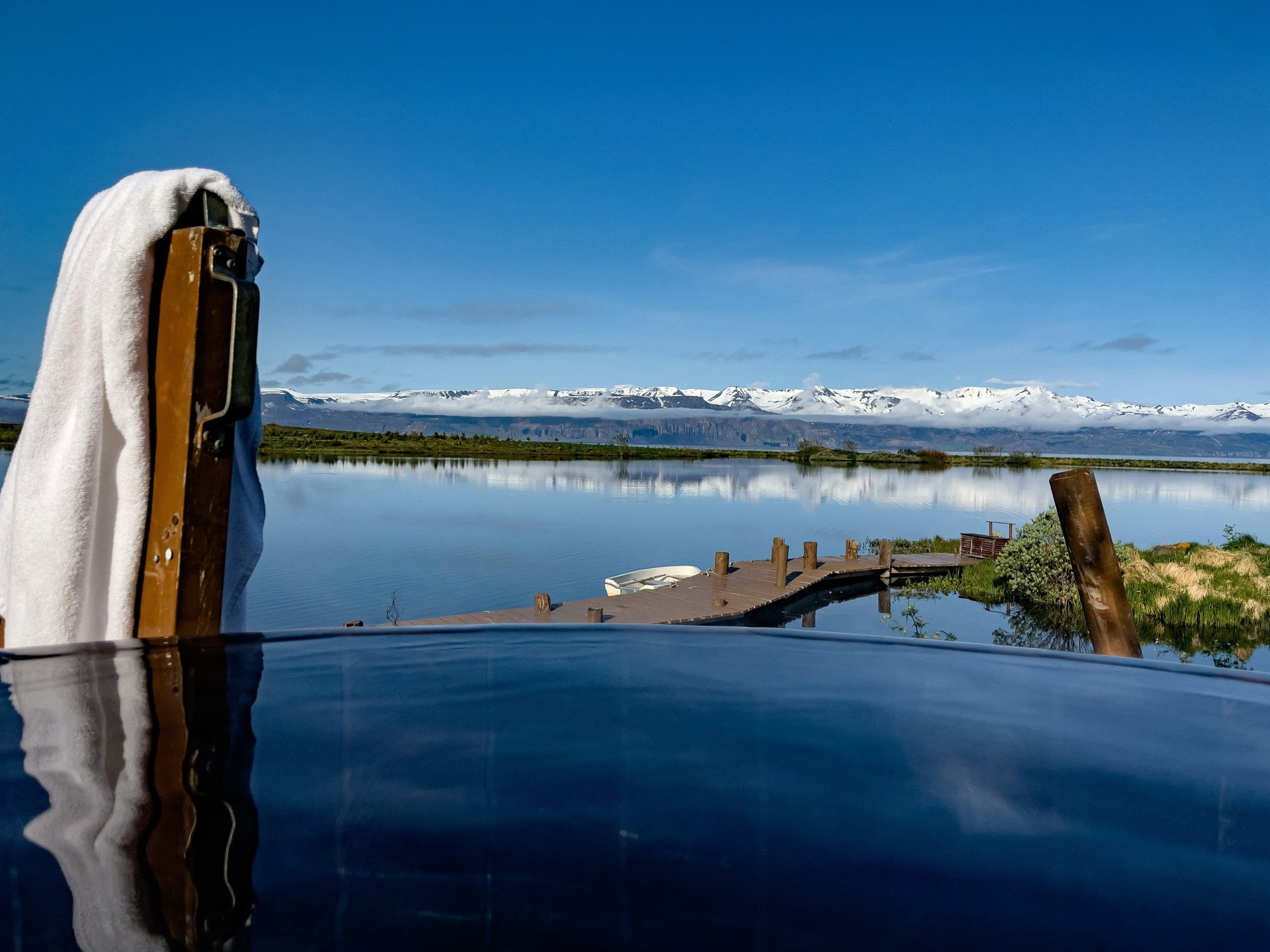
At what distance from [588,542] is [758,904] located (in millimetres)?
22335

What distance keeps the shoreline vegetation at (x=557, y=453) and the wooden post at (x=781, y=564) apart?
5861 cm

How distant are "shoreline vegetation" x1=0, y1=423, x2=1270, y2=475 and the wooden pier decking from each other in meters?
57.6

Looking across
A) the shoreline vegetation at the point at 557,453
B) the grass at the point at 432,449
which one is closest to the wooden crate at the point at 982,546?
the grass at the point at 432,449

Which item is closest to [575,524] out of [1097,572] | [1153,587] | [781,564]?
[781,564]

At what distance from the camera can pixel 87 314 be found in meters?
1.74

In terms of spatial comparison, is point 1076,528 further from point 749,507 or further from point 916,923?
point 749,507

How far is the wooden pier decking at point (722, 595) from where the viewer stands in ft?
32.9

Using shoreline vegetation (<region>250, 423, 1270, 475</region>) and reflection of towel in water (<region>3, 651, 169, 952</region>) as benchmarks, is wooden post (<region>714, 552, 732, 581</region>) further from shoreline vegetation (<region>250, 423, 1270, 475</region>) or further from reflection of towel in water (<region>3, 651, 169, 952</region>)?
shoreline vegetation (<region>250, 423, 1270, 475</region>)

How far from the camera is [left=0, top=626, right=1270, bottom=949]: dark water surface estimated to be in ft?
2.33

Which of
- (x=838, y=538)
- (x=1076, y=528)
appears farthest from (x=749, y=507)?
(x=1076, y=528)

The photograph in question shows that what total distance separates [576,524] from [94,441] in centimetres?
2526

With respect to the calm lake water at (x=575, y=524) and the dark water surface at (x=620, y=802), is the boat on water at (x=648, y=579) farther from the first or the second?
the dark water surface at (x=620, y=802)

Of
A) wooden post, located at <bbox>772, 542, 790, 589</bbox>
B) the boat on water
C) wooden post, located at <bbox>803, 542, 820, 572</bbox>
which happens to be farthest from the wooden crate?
the boat on water

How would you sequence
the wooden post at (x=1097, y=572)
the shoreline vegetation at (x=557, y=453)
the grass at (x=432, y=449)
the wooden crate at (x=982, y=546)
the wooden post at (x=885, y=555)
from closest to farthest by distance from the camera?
1. the wooden post at (x=1097, y=572)
2. the wooden post at (x=885, y=555)
3. the wooden crate at (x=982, y=546)
4. the grass at (x=432, y=449)
5. the shoreline vegetation at (x=557, y=453)
